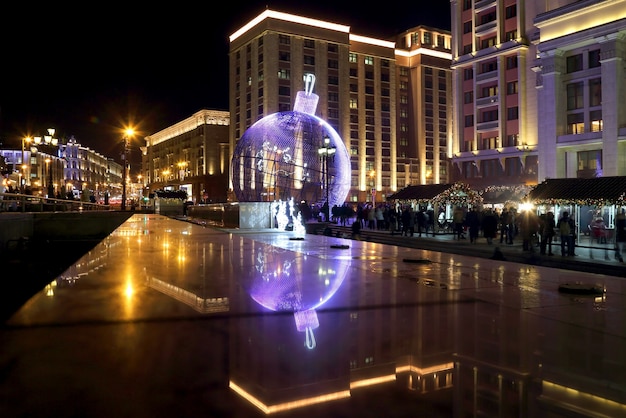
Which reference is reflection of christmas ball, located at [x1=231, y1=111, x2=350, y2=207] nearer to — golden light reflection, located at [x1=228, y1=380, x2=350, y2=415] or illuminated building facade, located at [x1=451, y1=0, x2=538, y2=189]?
illuminated building facade, located at [x1=451, y1=0, x2=538, y2=189]

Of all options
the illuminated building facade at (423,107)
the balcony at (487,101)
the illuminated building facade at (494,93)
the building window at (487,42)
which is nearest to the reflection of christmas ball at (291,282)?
the illuminated building facade at (494,93)

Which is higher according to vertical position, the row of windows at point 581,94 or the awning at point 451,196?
the row of windows at point 581,94

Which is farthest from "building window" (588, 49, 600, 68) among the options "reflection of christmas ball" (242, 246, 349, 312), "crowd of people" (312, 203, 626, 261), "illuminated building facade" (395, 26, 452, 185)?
"illuminated building facade" (395, 26, 452, 185)

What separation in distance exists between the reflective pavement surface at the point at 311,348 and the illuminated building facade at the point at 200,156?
87.2m

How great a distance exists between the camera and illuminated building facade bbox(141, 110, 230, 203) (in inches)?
4104

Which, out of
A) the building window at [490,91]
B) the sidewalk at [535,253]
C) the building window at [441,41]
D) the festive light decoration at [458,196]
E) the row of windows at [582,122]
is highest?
the building window at [441,41]

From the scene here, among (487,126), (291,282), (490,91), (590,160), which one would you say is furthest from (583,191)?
(490,91)

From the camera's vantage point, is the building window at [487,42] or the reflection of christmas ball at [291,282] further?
the building window at [487,42]

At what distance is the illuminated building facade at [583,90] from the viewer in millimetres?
37094

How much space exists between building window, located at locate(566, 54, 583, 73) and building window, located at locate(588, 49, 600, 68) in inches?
32.2

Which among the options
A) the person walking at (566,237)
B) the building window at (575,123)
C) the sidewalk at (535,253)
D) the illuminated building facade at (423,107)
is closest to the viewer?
the sidewalk at (535,253)

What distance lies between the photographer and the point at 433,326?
4.38 meters

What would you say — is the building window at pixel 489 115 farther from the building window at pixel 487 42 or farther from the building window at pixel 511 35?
the building window at pixel 511 35

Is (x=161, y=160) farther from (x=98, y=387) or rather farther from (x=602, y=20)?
(x=98, y=387)
